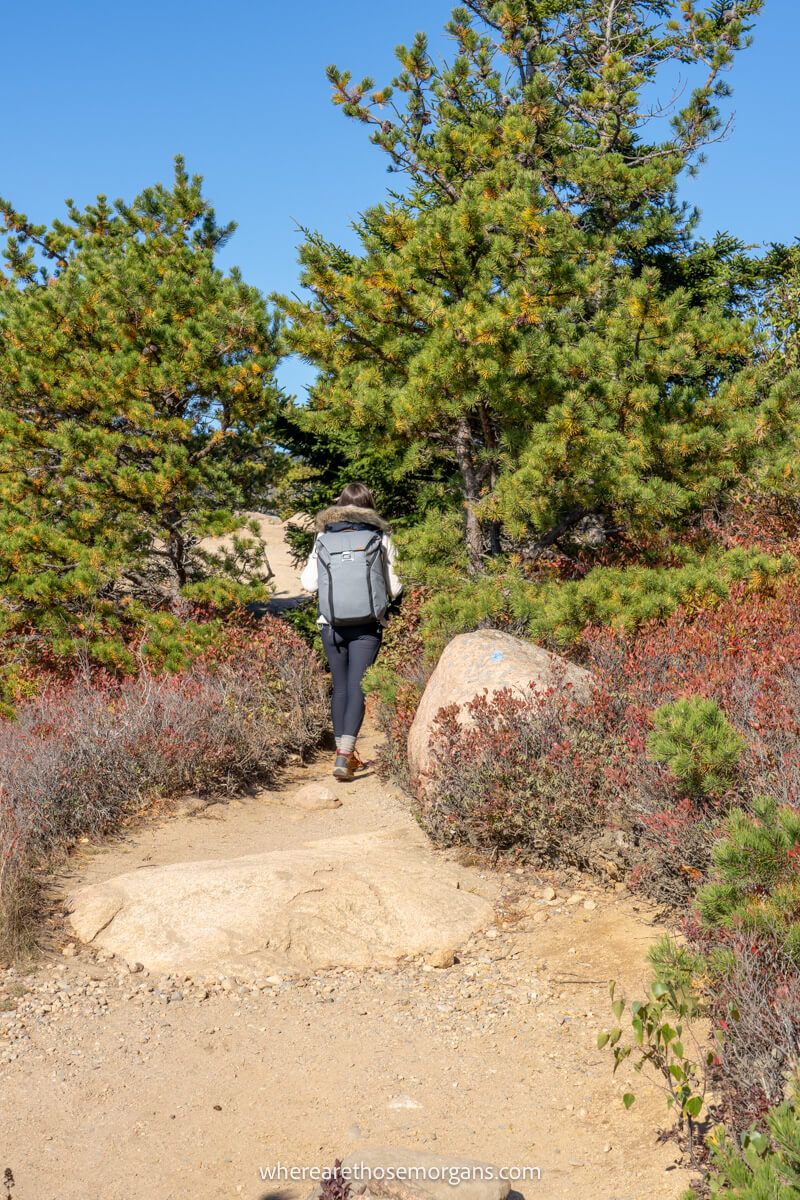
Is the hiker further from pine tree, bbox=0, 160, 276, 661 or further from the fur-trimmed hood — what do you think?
pine tree, bbox=0, 160, 276, 661

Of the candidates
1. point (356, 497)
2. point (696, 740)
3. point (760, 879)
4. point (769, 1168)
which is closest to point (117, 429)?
point (356, 497)

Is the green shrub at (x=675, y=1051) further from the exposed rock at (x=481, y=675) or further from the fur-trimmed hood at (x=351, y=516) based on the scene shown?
the fur-trimmed hood at (x=351, y=516)

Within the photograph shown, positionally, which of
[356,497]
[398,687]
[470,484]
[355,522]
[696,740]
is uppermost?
[470,484]

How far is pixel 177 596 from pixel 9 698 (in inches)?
65.3

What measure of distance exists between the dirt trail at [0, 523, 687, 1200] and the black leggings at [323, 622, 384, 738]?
280 cm

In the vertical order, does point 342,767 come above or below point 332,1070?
above

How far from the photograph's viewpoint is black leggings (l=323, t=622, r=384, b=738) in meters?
7.91

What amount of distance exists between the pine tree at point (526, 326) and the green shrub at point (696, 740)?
320cm

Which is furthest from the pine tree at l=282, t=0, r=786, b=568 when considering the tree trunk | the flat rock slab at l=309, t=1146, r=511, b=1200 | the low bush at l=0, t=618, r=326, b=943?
the flat rock slab at l=309, t=1146, r=511, b=1200

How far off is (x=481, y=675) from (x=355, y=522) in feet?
5.98

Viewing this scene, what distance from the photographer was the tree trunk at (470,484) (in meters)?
8.95

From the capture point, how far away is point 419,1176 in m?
2.87

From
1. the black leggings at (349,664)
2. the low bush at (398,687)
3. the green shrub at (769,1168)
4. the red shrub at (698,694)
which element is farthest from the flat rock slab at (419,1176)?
the black leggings at (349,664)

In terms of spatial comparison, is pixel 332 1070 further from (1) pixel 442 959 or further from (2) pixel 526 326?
(2) pixel 526 326
